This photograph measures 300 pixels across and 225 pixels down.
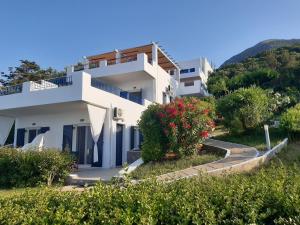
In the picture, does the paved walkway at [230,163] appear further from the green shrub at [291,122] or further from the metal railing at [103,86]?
the metal railing at [103,86]

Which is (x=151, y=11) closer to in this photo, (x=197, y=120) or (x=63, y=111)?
(x=197, y=120)

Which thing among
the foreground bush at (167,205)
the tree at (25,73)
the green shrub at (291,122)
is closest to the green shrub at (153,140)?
the green shrub at (291,122)

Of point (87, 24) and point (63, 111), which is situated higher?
point (87, 24)

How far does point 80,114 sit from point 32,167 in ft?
18.1

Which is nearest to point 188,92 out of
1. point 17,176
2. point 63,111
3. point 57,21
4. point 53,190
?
point 63,111

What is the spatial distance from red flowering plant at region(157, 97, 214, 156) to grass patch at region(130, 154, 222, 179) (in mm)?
584

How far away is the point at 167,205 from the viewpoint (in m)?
4.17

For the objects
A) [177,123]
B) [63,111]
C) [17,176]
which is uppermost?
[63,111]

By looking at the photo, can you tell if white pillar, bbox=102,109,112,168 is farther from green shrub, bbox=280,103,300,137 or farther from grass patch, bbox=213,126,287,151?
green shrub, bbox=280,103,300,137

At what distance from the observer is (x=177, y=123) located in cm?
1302

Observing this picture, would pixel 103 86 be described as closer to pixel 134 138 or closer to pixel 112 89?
pixel 112 89

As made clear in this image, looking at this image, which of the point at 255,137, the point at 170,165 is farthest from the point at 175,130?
the point at 255,137

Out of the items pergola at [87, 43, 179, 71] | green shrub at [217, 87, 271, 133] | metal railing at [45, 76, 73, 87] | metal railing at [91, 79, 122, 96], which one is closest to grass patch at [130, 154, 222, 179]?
green shrub at [217, 87, 271, 133]

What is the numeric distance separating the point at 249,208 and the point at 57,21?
13.7 m
